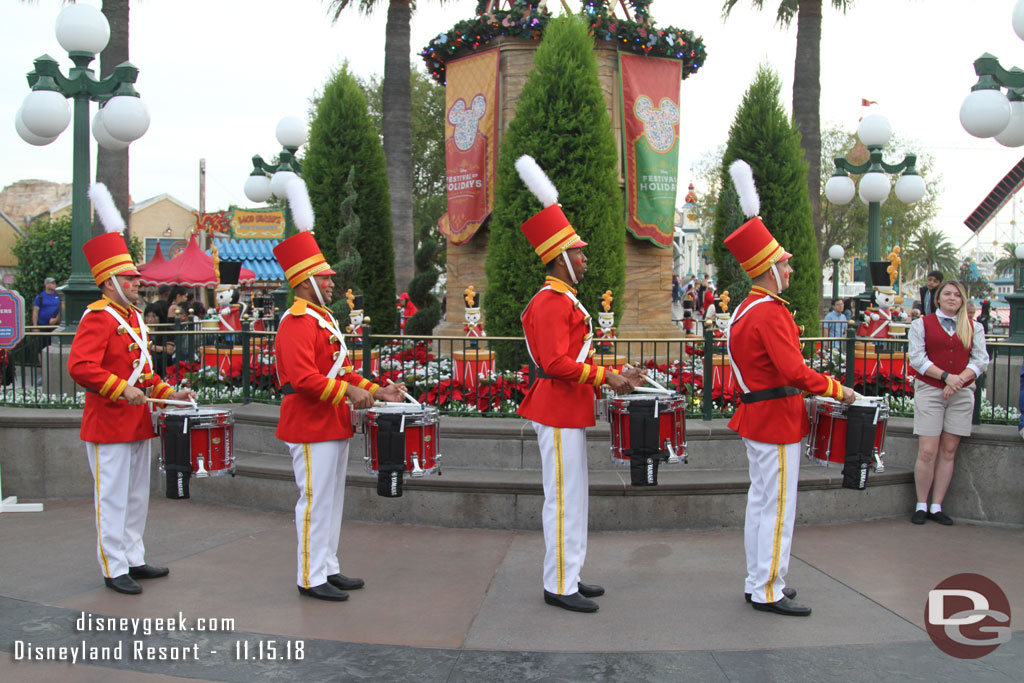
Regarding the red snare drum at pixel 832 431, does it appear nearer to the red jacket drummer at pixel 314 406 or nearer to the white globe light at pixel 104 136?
the red jacket drummer at pixel 314 406

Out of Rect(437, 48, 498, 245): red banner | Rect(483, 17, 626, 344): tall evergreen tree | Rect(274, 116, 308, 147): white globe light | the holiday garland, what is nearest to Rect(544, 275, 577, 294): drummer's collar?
Rect(483, 17, 626, 344): tall evergreen tree

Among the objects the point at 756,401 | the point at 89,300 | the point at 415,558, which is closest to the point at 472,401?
the point at 415,558

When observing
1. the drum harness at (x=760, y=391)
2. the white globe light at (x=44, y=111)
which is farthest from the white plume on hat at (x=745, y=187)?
the white globe light at (x=44, y=111)

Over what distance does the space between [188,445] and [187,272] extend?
2087cm

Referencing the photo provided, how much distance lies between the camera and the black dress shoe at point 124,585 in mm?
5188

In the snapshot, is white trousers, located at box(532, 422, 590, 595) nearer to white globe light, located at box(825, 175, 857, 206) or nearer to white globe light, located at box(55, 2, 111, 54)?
white globe light, located at box(55, 2, 111, 54)

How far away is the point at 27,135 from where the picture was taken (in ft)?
31.5

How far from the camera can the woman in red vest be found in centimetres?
680

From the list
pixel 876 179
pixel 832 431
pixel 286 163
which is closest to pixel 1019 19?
pixel 832 431

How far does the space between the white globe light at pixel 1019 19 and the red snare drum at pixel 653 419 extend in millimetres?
4610

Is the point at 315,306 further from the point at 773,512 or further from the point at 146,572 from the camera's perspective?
the point at 773,512

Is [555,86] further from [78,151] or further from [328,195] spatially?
[78,151]

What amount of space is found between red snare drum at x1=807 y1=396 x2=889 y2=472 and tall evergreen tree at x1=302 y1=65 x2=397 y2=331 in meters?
8.39

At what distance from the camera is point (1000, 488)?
702 centimetres
